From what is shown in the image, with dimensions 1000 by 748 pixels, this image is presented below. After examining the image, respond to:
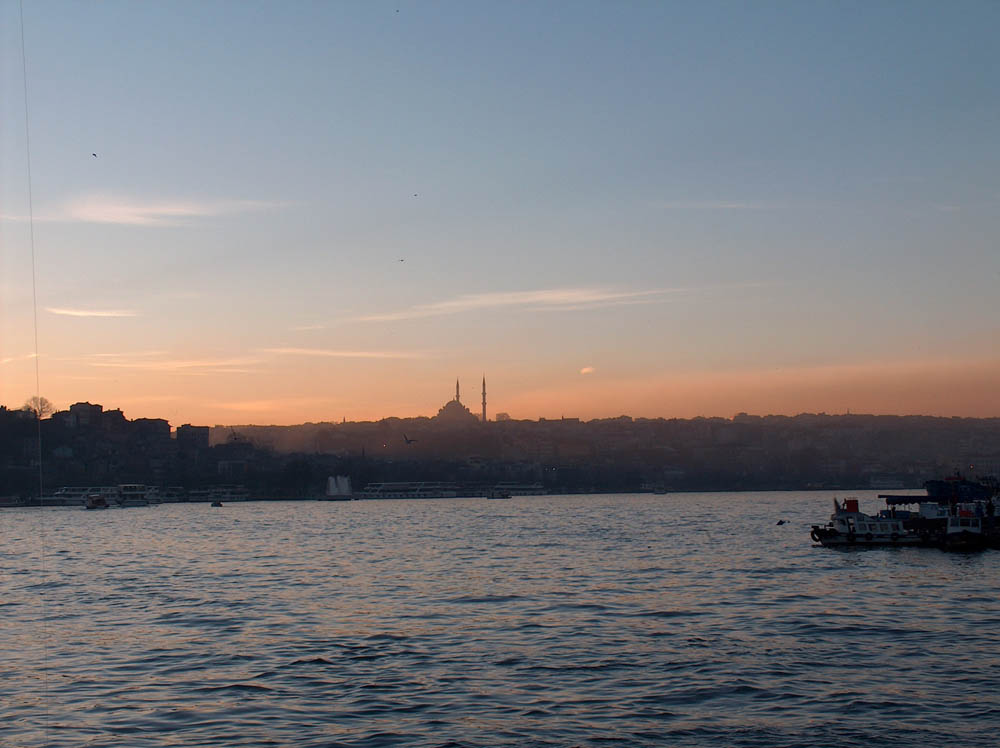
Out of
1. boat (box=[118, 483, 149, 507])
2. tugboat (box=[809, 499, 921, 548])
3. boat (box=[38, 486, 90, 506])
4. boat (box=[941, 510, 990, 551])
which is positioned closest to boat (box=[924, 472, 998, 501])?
boat (box=[941, 510, 990, 551])

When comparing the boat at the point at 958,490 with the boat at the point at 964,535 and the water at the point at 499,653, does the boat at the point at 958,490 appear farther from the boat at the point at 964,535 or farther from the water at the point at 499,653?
the water at the point at 499,653

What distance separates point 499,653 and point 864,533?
1979 inches

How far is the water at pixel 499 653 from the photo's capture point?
19.7 meters

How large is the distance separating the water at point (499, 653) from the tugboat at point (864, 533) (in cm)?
1427

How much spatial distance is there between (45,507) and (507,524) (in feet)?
317

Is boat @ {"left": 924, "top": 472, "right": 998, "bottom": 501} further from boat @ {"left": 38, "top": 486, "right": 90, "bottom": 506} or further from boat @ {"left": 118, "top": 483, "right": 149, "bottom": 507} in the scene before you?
boat @ {"left": 38, "top": 486, "right": 90, "bottom": 506}

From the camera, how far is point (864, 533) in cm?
7112

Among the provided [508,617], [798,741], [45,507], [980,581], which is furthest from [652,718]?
[45,507]

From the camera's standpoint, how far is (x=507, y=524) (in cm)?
10175

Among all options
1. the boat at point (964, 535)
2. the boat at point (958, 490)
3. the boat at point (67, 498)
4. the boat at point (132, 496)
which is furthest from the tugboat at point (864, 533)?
the boat at point (67, 498)

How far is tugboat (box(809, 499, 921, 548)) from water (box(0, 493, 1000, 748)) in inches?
562

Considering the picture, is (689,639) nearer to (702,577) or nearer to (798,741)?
(798,741)

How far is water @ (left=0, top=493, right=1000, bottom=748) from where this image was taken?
19.7 metres

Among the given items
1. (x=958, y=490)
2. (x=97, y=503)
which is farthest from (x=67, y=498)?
(x=958, y=490)
